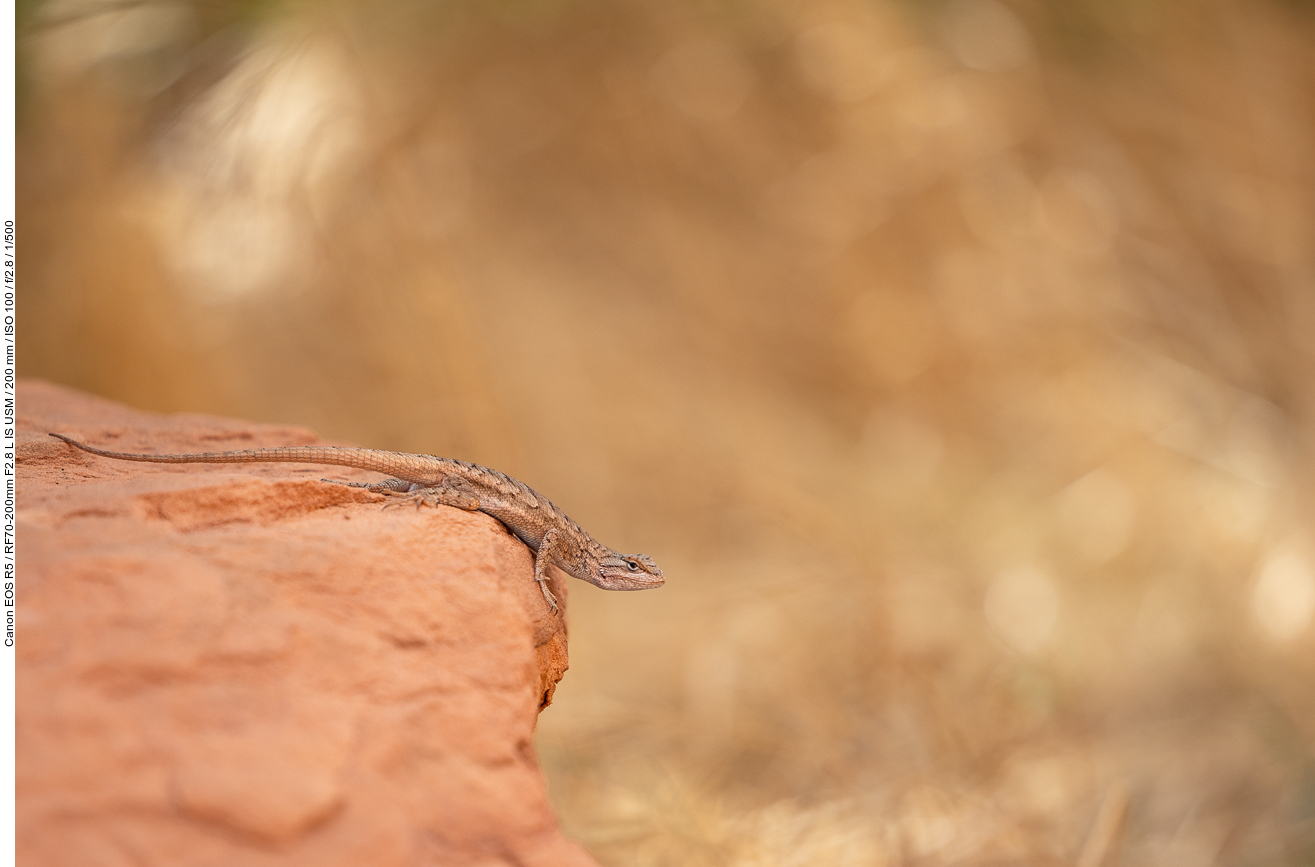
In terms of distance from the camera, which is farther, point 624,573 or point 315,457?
point 624,573

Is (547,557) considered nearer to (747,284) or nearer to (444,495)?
(444,495)

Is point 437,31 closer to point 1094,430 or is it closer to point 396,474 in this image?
point 396,474

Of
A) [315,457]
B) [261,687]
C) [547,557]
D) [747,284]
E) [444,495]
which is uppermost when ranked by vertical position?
[747,284]

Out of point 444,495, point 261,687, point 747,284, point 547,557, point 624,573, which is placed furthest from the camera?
point 747,284


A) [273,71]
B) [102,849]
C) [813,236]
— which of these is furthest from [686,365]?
[102,849]

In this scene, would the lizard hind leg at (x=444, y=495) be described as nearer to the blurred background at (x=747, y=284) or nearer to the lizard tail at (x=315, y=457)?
the lizard tail at (x=315, y=457)

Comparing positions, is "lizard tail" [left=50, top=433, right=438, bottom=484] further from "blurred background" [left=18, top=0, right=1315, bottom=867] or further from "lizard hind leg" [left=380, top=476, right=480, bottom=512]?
"blurred background" [left=18, top=0, right=1315, bottom=867]

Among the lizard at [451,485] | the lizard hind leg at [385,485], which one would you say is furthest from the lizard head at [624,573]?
the lizard hind leg at [385,485]

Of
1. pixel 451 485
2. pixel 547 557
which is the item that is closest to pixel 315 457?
pixel 451 485
